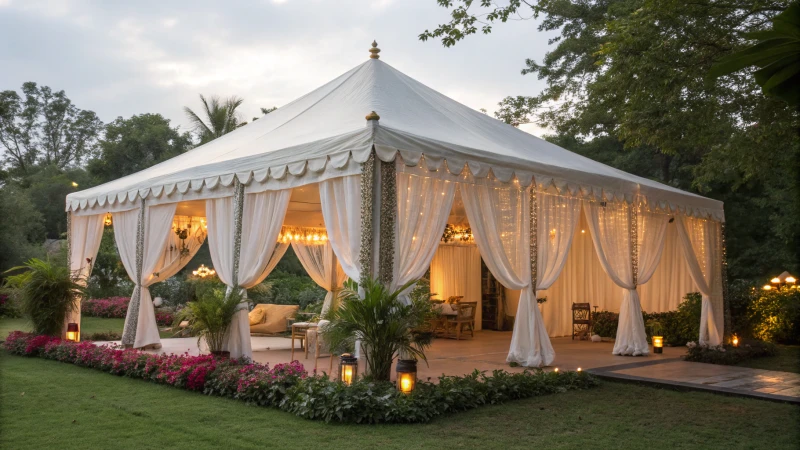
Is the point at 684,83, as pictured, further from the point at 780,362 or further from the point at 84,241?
the point at 84,241

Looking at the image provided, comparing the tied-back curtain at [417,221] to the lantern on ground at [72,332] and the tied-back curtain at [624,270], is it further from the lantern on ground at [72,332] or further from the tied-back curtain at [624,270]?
the lantern on ground at [72,332]

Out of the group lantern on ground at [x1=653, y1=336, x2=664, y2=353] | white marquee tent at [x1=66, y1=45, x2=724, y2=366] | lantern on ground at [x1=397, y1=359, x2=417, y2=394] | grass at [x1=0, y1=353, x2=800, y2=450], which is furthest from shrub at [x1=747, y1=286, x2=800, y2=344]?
lantern on ground at [x1=397, y1=359, x2=417, y2=394]

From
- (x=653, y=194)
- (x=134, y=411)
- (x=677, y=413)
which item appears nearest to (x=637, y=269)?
(x=653, y=194)

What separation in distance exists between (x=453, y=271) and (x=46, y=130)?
30.4 meters

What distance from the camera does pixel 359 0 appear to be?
27.4ft

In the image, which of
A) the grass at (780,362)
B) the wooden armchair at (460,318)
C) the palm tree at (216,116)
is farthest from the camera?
the palm tree at (216,116)

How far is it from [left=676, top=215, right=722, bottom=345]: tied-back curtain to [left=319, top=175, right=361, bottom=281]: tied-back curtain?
6.72 m

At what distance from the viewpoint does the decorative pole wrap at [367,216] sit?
674 centimetres

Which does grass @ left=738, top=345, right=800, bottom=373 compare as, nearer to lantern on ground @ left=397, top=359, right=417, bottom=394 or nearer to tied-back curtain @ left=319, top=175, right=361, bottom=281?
lantern on ground @ left=397, top=359, right=417, bottom=394

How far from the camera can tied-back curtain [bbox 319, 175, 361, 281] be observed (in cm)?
693

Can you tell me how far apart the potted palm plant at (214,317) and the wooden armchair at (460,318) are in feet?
19.3

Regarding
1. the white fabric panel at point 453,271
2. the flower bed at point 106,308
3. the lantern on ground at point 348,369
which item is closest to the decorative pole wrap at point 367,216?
the lantern on ground at point 348,369

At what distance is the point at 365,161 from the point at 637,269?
568cm

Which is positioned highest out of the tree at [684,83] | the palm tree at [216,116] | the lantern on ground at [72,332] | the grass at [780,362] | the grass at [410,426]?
the palm tree at [216,116]
